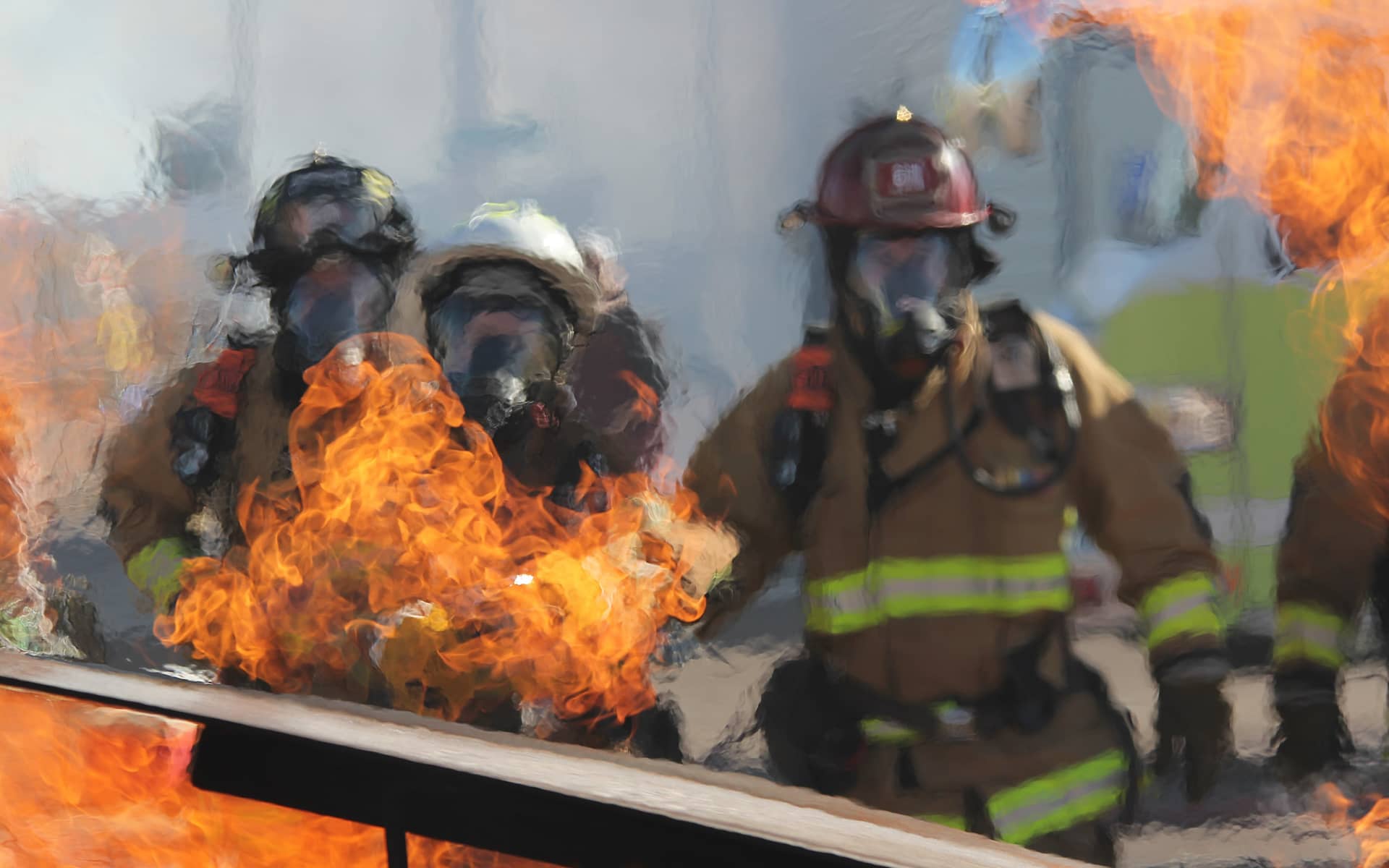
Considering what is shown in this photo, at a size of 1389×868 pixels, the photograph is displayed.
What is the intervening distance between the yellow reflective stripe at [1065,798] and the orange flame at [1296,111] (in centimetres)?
168

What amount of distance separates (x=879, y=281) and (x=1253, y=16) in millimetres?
3693

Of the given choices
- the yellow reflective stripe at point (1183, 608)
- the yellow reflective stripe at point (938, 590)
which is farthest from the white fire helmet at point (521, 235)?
the yellow reflective stripe at point (1183, 608)

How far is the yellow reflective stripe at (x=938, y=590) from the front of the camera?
236 centimetres

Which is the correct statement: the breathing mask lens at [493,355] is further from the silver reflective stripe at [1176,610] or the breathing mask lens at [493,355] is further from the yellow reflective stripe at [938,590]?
the silver reflective stripe at [1176,610]

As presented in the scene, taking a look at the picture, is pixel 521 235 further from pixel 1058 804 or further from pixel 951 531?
pixel 1058 804

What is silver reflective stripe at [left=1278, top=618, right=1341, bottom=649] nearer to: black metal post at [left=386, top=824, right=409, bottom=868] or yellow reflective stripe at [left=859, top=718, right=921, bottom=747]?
yellow reflective stripe at [left=859, top=718, right=921, bottom=747]

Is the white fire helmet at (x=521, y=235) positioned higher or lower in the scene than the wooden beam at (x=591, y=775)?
higher

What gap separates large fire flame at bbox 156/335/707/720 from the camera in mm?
2402

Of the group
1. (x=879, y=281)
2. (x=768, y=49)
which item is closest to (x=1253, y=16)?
(x=768, y=49)

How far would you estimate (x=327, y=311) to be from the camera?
3551 mm

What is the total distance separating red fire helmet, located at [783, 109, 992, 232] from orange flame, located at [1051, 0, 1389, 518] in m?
1.40

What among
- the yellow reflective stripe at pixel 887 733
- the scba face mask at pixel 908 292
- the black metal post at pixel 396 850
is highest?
the scba face mask at pixel 908 292

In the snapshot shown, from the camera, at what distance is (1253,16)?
4.88 meters

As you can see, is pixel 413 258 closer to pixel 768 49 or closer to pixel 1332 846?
pixel 768 49
